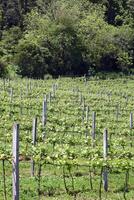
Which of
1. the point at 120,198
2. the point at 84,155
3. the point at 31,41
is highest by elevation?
the point at 31,41

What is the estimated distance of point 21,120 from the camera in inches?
1213

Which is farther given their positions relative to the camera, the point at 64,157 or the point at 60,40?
the point at 60,40

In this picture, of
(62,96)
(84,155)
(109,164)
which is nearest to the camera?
(109,164)

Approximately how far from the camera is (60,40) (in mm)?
77250

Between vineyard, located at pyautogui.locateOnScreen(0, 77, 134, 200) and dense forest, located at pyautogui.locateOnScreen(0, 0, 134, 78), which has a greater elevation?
dense forest, located at pyautogui.locateOnScreen(0, 0, 134, 78)

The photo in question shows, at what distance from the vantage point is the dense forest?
72.1 metres

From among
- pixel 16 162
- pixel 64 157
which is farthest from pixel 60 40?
pixel 16 162

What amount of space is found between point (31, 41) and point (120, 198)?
188 feet

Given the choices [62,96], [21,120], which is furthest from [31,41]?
[21,120]

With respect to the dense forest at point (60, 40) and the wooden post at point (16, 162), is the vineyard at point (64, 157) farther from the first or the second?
the dense forest at point (60, 40)

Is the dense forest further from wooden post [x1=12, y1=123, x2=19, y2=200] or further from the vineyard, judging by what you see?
wooden post [x1=12, y1=123, x2=19, y2=200]

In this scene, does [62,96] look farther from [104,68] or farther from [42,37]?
[104,68]

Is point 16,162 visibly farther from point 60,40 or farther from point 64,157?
point 60,40

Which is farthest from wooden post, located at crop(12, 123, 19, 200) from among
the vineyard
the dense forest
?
the dense forest
